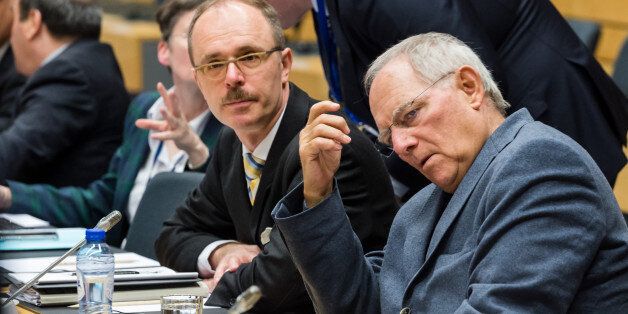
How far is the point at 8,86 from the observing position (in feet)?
19.0

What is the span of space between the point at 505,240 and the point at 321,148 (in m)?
0.52

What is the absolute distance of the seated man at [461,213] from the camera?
204 cm

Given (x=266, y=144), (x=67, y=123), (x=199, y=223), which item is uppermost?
(x=266, y=144)

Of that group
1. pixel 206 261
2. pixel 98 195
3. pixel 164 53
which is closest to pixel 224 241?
pixel 206 261

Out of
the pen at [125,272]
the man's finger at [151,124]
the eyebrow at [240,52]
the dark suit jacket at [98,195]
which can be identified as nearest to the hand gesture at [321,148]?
the eyebrow at [240,52]

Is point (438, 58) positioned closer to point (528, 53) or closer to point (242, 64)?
point (242, 64)

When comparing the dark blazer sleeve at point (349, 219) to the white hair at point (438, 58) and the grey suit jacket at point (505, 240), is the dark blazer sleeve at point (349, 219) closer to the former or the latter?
the grey suit jacket at point (505, 240)

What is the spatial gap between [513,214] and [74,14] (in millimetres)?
3579

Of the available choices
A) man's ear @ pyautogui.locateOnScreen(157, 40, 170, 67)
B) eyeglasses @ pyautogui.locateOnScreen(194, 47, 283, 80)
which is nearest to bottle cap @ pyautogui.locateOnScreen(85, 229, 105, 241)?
eyeglasses @ pyautogui.locateOnScreen(194, 47, 283, 80)

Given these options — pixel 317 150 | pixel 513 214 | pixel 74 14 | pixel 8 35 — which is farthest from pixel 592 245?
pixel 8 35

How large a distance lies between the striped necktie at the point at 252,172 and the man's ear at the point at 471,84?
0.90 meters

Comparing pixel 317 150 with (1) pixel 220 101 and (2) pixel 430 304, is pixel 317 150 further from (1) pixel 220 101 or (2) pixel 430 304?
(1) pixel 220 101

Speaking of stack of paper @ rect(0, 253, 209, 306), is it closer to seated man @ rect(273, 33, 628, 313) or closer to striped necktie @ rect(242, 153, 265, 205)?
striped necktie @ rect(242, 153, 265, 205)

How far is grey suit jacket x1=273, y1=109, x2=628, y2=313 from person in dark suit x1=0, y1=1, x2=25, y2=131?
3472 millimetres
